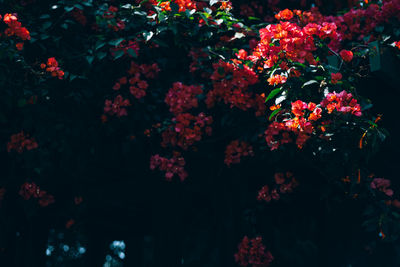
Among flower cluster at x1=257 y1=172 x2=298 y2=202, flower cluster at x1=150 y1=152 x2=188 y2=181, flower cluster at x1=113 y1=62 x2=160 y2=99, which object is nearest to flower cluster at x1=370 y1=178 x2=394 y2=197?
flower cluster at x1=257 y1=172 x2=298 y2=202

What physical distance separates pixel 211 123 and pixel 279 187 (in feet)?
2.95

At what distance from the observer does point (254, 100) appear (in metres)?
3.57

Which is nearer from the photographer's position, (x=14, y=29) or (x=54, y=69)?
(x=14, y=29)

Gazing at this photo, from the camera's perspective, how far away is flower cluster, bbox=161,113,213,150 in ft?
11.6

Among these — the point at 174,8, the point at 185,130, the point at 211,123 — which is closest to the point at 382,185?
the point at 211,123

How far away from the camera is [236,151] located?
375cm

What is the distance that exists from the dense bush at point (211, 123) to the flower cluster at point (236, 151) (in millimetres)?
11

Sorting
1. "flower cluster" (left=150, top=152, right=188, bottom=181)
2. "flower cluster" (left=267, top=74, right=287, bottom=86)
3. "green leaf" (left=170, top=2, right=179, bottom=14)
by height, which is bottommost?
"flower cluster" (left=150, top=152, right=188, bottom=181)

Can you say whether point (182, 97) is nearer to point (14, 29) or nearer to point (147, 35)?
point (147, 35)

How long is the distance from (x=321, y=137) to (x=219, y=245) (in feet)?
6.72

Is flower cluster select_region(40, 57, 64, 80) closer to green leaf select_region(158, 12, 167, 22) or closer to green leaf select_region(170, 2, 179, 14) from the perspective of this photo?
green leaf select_region(158, 12, 167, 22)

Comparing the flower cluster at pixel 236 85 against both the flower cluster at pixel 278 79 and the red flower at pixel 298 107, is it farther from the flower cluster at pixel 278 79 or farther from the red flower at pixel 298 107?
the red flower at pixel 298 107

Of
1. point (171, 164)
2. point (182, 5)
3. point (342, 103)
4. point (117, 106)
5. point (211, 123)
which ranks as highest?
point (182, 5)

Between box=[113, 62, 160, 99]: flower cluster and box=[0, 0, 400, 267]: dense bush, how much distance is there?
2 centimetres
